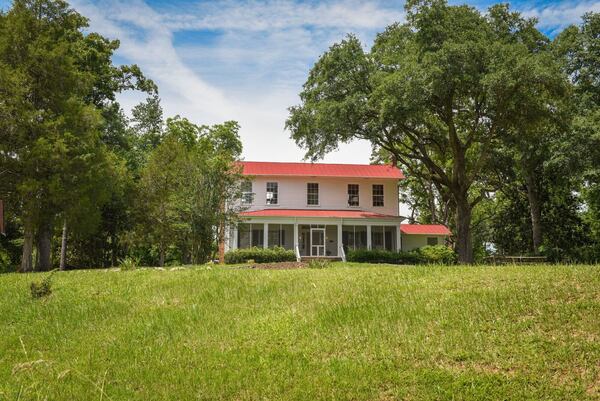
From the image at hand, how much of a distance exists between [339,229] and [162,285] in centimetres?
2279

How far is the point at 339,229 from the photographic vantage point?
112 ft

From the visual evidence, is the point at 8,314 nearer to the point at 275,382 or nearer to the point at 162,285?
the point at 162,285

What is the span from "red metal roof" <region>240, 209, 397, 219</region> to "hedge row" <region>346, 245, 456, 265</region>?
3274mm

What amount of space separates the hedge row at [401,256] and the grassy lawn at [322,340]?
64.6 feet

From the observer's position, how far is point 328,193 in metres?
37.5

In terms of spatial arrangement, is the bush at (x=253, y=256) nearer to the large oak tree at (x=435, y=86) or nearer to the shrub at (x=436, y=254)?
the large oak tree at (x=435, y=86)

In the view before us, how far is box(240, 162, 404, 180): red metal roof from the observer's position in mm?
36688

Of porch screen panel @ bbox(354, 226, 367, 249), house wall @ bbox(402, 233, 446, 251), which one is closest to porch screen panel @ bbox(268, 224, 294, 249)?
porch screen panel @ bbox(354, 226, 367, 249)

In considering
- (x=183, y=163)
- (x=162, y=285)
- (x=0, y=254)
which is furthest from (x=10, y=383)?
(x=0, y=254)

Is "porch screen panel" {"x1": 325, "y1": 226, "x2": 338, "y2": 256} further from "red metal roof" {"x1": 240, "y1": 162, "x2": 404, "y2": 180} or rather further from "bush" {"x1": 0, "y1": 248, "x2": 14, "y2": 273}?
"bush" {"x1": 0, "y1": 248, "x2": 14, "y2": 273}

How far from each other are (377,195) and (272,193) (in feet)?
24.9

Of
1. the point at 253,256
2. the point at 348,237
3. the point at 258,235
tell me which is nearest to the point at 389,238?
the point at 348,237

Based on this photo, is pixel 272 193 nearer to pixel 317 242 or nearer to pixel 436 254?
pixel 317 242

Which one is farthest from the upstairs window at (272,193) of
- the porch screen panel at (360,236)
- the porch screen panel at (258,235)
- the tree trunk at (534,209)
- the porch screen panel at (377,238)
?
the tree trunk at (534,209)
